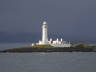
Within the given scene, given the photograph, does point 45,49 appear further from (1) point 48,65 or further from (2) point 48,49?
(1) point 48,65

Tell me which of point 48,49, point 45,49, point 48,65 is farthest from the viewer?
point 48,49

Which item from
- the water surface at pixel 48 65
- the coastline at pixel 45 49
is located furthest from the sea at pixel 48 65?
the coastline at pixel 45 49

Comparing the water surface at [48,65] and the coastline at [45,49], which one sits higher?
the coastline at [45,49]

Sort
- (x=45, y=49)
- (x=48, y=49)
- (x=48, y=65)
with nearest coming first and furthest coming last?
1. (x=48, y=65)
2. (x=45, y=49)
3. (x=48, y=49)

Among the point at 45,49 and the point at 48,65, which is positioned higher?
the point at 45,49

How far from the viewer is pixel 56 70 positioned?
206ft

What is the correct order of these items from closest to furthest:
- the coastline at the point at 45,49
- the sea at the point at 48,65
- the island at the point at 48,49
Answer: the sea at the point at 48,65 < the coastline at the point at 45,49 < the island at the point at 48,49

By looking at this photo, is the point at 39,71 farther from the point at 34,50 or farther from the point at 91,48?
the point at 91,48

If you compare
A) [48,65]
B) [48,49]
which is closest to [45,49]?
Result: [48,49]

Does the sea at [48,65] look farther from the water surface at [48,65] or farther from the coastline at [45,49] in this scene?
the coastline at [45,49]

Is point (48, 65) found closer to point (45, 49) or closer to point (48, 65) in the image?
point (48, 65)

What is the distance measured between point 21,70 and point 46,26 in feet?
234

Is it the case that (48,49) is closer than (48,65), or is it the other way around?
(48,65)

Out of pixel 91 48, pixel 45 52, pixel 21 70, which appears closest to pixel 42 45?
pixel 45 52
